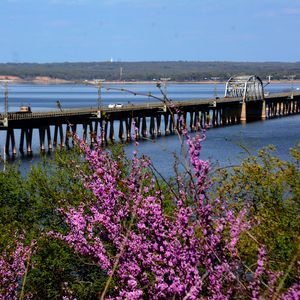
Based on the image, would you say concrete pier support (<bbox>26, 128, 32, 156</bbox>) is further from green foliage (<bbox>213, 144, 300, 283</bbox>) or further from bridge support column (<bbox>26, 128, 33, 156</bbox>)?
green foliage (<bbox>213, 144, 300, 283</bbox>)

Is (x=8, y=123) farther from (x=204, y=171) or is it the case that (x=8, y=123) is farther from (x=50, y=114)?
(x=204, y=171)

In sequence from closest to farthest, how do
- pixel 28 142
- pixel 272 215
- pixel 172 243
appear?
1. pixel 172 243
2. pixel 272 215
3. pixel 28 142

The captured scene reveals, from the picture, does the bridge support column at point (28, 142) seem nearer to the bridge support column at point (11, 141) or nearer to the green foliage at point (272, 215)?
the bridge support column at point (11, 141)

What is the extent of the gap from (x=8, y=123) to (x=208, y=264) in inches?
2378

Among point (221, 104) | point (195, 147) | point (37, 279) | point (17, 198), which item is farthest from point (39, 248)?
point (221, 104)

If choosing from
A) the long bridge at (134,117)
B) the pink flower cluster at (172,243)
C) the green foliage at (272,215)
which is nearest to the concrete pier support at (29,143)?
the long bridge at (134,117)

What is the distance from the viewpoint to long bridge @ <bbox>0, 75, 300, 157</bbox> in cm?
6794

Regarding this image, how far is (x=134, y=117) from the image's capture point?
49.0 m

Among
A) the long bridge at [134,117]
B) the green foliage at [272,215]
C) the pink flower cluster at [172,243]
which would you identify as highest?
the pink flower cluster at [172,243]

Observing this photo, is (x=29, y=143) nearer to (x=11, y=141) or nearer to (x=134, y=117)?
(x=11, y=141)

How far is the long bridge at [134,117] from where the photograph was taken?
223 ft

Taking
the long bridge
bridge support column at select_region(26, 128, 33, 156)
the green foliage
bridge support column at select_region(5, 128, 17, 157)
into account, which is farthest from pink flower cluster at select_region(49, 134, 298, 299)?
bridge support column at select_region(26, 128, 33, 156)

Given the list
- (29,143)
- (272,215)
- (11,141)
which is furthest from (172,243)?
(29,143)

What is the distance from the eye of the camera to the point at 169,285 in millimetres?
6492
